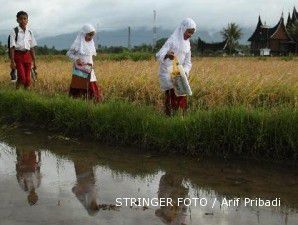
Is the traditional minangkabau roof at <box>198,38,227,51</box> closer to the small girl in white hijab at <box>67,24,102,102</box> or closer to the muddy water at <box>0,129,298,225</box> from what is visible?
the small girl in white hijab at <box>67,24,102,102</box>

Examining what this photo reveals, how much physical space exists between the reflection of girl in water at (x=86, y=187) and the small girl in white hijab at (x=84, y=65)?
2.75 meters

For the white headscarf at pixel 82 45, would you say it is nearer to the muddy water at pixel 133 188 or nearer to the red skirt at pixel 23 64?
the red skirt at pixel 23 64

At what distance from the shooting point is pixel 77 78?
7.39m

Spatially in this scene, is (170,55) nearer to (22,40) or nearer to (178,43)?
(178,43)

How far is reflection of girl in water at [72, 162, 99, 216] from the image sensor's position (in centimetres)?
343

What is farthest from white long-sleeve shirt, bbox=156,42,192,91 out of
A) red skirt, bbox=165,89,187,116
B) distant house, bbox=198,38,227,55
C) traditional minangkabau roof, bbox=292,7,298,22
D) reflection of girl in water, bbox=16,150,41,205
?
traditional minangkabau roof, bbox=292,7,298,22

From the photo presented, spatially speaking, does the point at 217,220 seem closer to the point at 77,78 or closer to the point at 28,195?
the point at 28,195

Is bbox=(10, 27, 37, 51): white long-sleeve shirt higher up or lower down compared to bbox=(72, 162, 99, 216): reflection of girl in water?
higher up

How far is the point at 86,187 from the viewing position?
13.0 ft

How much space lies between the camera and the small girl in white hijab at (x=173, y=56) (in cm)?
625

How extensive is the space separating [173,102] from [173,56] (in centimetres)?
61

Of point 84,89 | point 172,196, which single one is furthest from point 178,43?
point 172,196

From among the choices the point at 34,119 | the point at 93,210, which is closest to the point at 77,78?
the point at 34,119

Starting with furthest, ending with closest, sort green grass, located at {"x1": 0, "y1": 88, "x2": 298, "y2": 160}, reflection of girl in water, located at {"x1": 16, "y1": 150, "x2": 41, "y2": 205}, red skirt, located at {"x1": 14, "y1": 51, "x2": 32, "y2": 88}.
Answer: red skirt, located at {"x1": 14, "y1": 51, "x2": 32, "y2": 88}, green grass, located at {"x1": 0, "y1": 88, "x2": 298, "y2": 160}, reflection of girl in water, located at {"x1": 16, "y1": 150, "x2": 41, "y2": 205}
